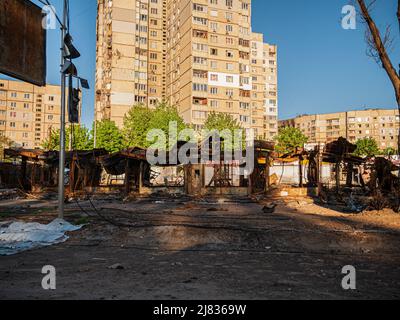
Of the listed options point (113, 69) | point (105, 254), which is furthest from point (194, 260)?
point (113, 69)

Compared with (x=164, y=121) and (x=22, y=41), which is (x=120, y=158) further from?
(x=164, y=121)

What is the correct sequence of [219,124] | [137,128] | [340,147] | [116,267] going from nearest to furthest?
1. [116,267]
2. [340,147]
3. [219,124]
4. [137,128]

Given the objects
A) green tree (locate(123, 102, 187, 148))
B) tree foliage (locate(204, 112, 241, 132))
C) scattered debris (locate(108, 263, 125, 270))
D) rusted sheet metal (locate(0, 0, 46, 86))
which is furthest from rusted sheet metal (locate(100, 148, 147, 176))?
tree foliage (locate(204, 112, 241, 132))

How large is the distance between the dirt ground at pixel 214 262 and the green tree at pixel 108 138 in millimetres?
41586

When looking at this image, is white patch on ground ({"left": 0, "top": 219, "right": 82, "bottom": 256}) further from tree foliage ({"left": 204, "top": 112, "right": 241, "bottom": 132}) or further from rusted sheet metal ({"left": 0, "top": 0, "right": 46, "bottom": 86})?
tree foliage ({"left": 204, "top": 112, "right": 241, "bottom": 132})

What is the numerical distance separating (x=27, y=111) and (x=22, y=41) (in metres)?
108

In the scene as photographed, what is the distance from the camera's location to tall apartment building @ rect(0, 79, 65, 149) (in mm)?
102250

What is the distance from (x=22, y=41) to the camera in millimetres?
8508

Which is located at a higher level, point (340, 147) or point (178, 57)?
point (178, 57)

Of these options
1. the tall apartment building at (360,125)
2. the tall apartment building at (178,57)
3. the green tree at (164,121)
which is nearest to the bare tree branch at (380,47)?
the green tree at (164,121)

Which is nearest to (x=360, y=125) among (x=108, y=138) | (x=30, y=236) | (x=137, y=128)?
(x=137, y=128)

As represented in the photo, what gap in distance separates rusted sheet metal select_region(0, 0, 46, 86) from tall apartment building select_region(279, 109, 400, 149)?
119456 millimetres

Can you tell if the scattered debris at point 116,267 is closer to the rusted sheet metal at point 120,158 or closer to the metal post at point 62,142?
the metal post at point 62,142
